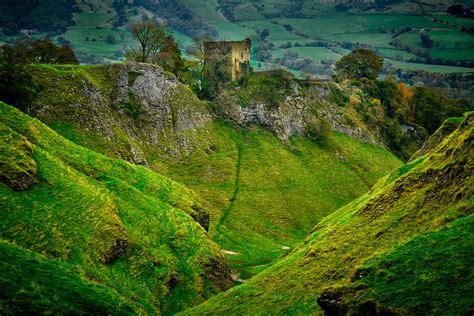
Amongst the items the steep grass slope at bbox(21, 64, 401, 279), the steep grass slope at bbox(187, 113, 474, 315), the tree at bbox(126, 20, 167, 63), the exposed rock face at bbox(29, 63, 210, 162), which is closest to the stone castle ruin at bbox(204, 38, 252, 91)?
the tree at bbox(126, 20, 167, 63)

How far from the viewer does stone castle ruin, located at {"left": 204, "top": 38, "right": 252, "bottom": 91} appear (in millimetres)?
132500

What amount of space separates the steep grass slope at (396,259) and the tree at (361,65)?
12119 cm

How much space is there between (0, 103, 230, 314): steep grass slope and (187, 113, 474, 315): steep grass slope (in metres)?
7.50

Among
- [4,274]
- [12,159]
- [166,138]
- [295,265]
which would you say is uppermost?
[12,159]

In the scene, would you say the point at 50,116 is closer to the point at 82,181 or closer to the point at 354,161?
the point at 82,181

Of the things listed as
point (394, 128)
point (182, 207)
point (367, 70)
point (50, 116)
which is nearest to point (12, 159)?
point (182, 207)

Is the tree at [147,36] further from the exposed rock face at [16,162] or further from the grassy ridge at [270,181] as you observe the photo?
the exposed rock face at [16,162]

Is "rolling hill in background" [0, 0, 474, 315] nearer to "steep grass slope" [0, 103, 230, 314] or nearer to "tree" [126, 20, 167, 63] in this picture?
"steep grass slope" [0, 103, 230, 314]

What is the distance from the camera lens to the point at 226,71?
132625 millimetres

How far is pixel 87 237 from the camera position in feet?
146

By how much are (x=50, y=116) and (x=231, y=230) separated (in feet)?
114

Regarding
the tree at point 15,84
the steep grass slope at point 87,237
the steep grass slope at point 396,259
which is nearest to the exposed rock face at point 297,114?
the tree at point 15,84

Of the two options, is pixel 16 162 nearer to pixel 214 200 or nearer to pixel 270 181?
pixel 214 200

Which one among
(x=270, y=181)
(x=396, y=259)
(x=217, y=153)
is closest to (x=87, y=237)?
(x=396, y=259)
